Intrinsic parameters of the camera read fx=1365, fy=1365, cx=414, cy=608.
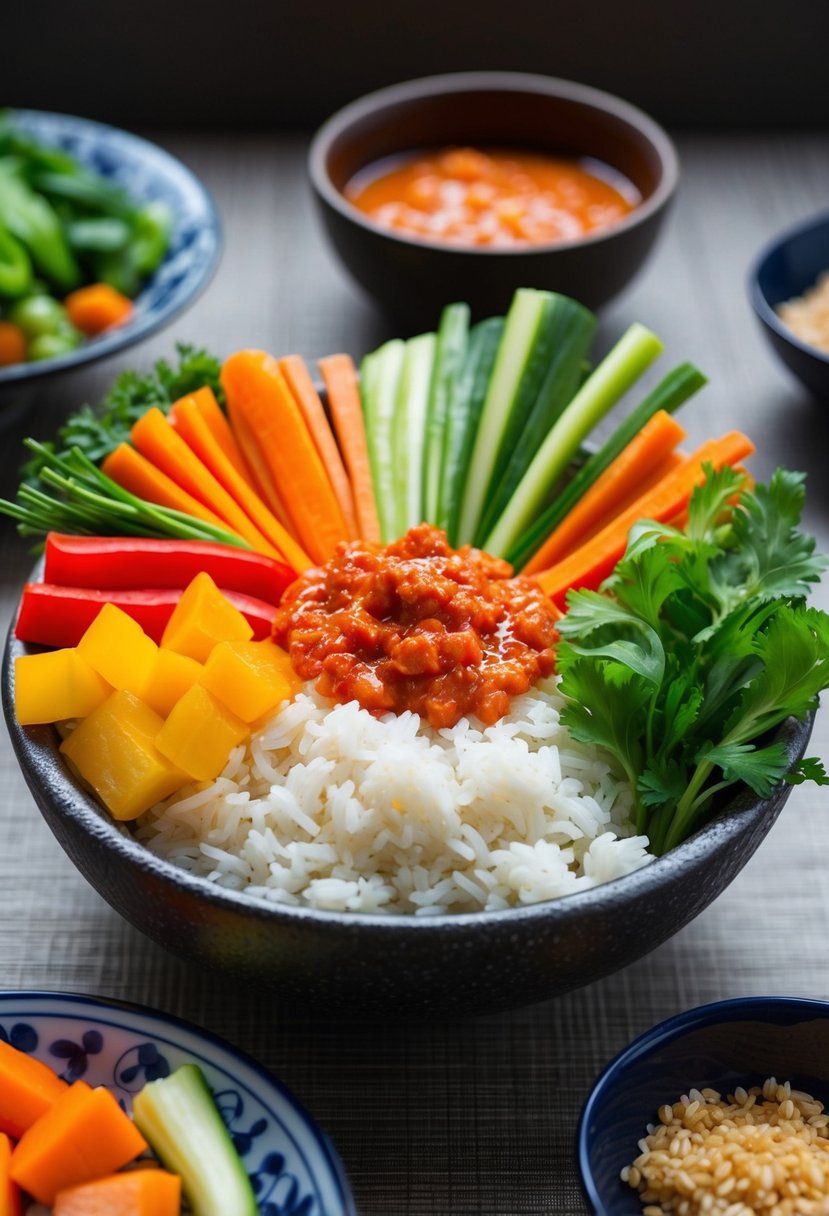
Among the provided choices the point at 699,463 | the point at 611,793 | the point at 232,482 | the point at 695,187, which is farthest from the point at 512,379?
the point at 695,187

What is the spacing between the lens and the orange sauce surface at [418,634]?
92.0 inches

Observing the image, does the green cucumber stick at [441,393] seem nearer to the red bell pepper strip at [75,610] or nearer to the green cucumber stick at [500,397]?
the green cucumber stick at [500,397]

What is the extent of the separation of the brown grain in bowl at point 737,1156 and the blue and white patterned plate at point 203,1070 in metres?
0.46

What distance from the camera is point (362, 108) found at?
13.0ft

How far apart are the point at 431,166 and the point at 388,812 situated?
2.56 meters

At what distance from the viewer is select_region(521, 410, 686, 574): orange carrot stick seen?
109 inches

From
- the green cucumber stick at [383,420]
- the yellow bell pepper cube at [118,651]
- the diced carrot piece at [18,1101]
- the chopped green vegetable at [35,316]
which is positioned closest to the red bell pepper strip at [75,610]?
the yellow bell pepper cube at [118,651]

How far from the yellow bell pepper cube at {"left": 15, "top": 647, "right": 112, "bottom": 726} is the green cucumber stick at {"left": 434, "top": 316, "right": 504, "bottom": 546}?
0.93 metres

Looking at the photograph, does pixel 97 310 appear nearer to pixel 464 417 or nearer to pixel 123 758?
pixel 464 417

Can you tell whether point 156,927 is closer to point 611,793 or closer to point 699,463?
point 611,793

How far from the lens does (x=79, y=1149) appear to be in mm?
1809

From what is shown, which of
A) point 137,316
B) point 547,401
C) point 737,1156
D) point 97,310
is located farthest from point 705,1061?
point 97,310

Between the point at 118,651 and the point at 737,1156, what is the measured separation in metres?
1.21

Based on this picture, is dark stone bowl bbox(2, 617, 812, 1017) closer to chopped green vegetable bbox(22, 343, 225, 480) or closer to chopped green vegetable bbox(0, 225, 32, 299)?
chopped green vegetable bbox(22, 343, 225, 480)
